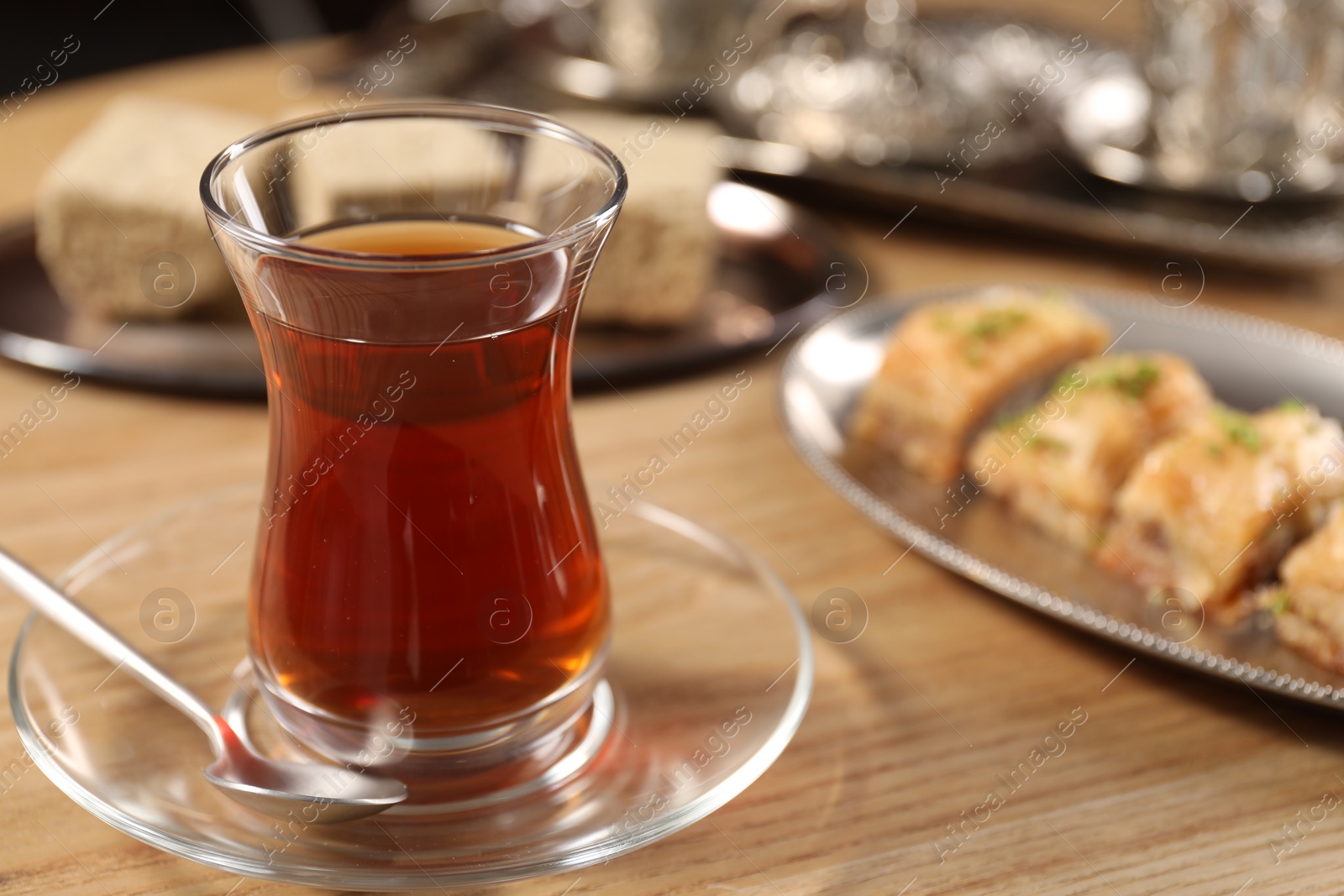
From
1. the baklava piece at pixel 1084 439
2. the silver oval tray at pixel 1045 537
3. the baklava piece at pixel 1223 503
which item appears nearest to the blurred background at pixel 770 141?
the silver oval tray at pixel 1045 537

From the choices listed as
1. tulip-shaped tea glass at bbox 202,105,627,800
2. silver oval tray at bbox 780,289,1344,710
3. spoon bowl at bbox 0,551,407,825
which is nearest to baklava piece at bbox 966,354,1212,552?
silver oval tray at bbox 780,289,1344,710

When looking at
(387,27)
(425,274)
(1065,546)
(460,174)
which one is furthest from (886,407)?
(387,27)

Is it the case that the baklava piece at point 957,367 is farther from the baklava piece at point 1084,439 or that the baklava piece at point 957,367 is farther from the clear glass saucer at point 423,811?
the clear glass saucer at point 423,811

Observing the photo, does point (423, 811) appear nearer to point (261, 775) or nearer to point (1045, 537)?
point (261, 775)

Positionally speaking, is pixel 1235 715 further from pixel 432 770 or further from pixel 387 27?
pixel 387 27

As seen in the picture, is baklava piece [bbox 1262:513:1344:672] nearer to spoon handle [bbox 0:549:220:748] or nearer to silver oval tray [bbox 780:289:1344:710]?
silver oval tray [bbox 780:289:1344:710]

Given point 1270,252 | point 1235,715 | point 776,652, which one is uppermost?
point 776,652
